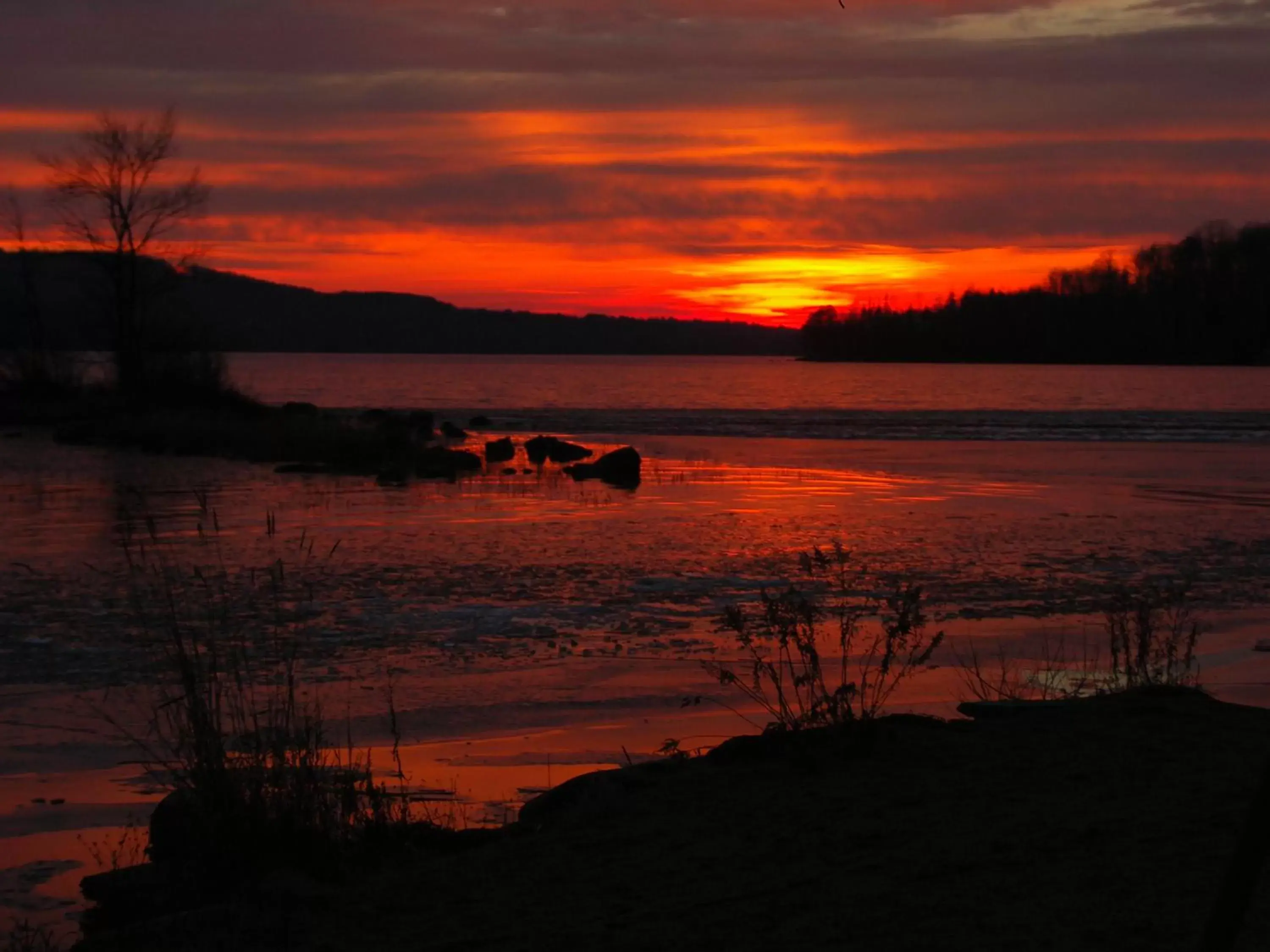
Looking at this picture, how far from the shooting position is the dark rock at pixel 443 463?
1085 inches

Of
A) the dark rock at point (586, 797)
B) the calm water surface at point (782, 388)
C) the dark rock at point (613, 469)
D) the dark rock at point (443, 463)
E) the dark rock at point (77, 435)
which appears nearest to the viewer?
the dark rock at point (586, 797)

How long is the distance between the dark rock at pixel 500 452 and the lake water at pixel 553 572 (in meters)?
3.74

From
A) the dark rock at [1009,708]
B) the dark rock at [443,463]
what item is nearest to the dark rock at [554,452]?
the dark rock at [443,463]

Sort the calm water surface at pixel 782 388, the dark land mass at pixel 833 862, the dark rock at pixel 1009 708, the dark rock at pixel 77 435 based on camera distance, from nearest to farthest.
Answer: the dark land mass at pixel 833 862 < the dark rock at pixel 1009 708 < the dark rock at pixel 77 435 < the calm water surface at pixel 782 388

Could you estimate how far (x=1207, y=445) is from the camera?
38.3m

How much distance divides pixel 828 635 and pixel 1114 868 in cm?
551

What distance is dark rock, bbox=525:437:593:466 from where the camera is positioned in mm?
33500

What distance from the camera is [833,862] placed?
5.13m

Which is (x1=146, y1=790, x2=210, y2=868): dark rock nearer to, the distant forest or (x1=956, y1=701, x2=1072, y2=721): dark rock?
(x1=956, y1=701, x2=1072, y2=721): dark rock

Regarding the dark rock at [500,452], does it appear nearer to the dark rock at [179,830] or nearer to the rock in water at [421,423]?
the rock in water at [421,423]

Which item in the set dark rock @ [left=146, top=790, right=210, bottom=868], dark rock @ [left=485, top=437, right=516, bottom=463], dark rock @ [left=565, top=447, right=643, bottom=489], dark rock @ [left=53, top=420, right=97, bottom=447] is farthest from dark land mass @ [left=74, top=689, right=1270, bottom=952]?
dark rock @ [left=53, top=420, right=97, bottom=447]

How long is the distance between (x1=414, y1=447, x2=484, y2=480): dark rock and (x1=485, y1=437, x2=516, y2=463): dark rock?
0.56 meters

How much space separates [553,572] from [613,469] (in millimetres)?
13598

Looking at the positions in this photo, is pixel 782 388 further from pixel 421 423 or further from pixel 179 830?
pixel 179 830
